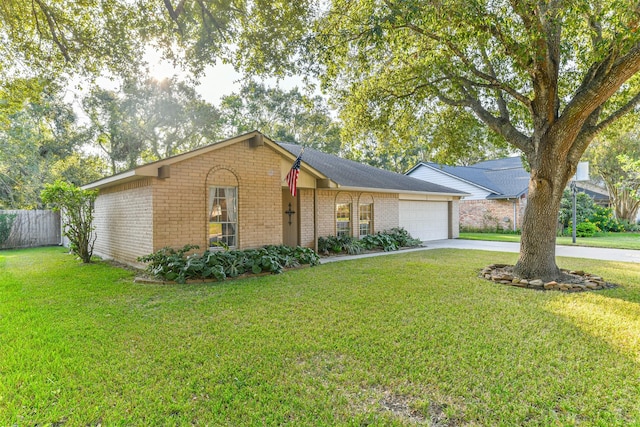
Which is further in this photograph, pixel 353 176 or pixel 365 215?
pixel 353 176

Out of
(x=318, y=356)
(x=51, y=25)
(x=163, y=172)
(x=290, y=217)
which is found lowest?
(x=318, y=356)

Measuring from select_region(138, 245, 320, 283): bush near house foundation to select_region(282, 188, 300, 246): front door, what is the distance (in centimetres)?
253

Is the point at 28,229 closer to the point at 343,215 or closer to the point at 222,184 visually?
the point at 222,184

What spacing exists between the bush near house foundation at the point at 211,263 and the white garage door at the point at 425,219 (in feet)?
28.0

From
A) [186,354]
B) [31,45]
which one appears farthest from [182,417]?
[31,45]

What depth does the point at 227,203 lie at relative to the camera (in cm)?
938

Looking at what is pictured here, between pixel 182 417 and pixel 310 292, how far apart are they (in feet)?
13.1

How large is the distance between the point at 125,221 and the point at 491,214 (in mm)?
21002

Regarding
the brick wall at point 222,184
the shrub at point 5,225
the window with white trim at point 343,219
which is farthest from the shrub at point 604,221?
the shrub at point 5,225

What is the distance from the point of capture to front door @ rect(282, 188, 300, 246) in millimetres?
11812

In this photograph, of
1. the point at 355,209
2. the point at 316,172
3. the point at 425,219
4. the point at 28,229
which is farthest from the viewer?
the point at 425,219

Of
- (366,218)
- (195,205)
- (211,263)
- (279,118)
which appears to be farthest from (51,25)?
(279,118)

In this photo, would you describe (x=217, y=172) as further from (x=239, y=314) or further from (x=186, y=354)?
(x=186, y=354)

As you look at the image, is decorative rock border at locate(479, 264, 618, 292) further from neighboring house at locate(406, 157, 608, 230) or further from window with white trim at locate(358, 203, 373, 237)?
neighboring house at locate(406, 157, 608, 230)
